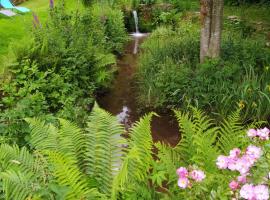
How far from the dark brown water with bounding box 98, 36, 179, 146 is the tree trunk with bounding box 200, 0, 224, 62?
1154 millimetres

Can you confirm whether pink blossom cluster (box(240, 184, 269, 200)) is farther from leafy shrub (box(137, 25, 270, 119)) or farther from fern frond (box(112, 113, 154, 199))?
leafy shrub (box(137, 25, 270, 119))

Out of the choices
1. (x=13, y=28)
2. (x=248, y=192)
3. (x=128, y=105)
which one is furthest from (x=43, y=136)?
(x=13, y=28)

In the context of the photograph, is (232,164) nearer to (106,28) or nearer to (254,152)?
(254,152)

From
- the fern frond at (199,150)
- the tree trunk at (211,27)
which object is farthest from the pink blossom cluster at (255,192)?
the tree trunk at (211,27)

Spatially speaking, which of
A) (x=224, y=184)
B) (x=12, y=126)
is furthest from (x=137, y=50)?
(x=224, y=184)

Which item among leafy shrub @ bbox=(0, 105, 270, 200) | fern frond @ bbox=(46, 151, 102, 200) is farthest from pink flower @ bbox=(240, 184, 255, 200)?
fern frond @ bbox=(46, 151, 102, 200)

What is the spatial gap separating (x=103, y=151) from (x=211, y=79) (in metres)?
2.74

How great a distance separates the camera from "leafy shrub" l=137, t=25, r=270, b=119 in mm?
5172

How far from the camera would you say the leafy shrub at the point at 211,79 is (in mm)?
5172

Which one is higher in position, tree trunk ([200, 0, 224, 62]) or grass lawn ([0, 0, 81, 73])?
tree trunk ([200, 0, 224, 62])

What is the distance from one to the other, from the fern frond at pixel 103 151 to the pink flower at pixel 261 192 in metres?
1.37

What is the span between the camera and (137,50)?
9.24 meters

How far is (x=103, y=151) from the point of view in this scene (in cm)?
299

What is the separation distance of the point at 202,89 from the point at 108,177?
2667 millimetres
